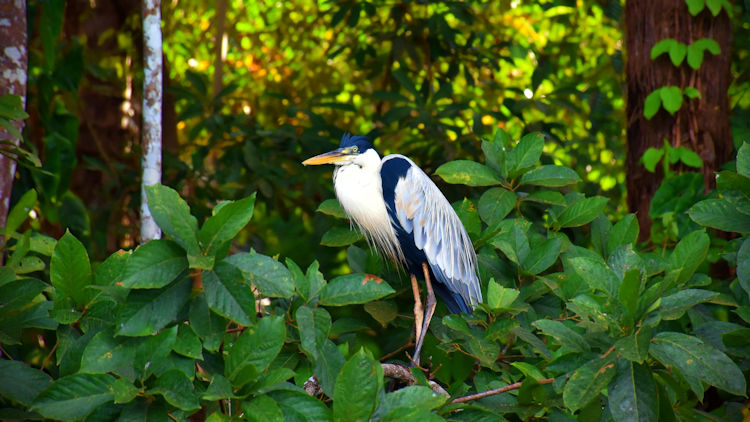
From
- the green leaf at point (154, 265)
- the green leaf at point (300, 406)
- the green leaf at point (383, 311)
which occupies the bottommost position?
the green leaf at point (383, 311)

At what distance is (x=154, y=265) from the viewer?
1.51 m

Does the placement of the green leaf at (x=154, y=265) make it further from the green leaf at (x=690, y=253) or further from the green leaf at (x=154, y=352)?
the green leaf at (x=690, y=253)

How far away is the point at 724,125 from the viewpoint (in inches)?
153

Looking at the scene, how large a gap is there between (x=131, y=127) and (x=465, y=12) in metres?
2.48

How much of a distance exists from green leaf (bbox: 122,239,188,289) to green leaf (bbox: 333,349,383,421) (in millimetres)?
383

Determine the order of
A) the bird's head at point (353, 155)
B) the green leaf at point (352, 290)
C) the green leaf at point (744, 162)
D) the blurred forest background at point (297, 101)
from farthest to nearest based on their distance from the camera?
the blurred forest background at point (297, 101) < the bird's head at point (353, 155) < the green leaf at point (744, 162) < the green leaf at point (352, 290)

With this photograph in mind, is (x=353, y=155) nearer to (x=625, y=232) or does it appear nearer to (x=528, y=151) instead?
(x=528, y=151)

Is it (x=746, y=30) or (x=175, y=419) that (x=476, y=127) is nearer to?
(x=746, y=30)

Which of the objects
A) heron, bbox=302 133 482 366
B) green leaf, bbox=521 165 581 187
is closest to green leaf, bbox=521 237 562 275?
green leaf, bbox=521 165 581 187

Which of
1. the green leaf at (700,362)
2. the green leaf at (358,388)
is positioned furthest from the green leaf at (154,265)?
the green leaf at (700,362)

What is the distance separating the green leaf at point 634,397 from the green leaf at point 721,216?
72 cm

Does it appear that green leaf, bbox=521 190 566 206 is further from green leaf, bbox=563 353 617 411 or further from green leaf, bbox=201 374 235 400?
green leaf, bbox=201 374 235 400

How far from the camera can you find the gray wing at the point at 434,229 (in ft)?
10.00

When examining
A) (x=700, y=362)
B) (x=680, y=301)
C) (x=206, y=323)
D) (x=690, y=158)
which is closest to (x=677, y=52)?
(x=690, y=158)
